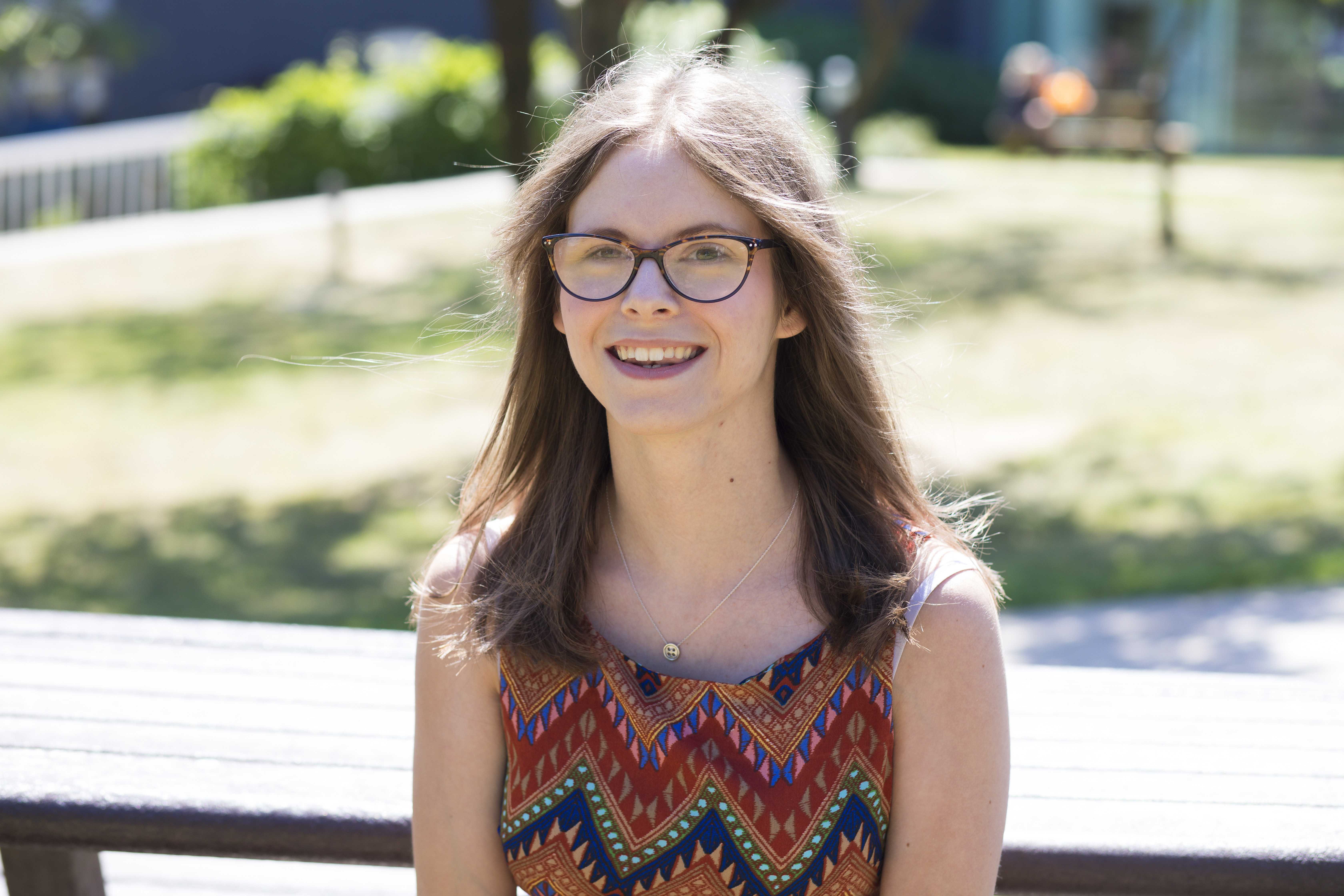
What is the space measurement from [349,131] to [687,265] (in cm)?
1472

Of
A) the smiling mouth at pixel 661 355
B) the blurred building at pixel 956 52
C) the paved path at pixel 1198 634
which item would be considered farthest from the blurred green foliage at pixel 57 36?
the smiling mouth at pixel 661 355

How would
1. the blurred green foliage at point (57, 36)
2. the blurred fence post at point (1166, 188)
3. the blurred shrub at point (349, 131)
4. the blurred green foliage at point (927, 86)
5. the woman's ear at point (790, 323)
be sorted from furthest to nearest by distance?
1. the blurred green foliage at point (57, 36)
2. the blurred green foliage at point (927, 86)
3. the blurred shrub at point (349, 131)
4. the blurred fence post at point (1166, 188)
5. the woman's ear at point (790, 323)

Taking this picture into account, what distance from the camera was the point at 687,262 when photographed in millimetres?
1894

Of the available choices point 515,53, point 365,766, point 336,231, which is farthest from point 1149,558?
point 336,231

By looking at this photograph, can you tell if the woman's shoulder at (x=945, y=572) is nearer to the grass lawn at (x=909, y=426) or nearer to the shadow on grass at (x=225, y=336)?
the grass lawn at (x=909, y=426)

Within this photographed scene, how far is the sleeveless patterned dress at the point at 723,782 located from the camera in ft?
6.24

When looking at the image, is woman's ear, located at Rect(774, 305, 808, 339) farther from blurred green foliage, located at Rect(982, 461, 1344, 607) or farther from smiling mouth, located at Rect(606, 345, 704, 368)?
blurred green foliage, located at Rect(982, 461, 1344, 607)

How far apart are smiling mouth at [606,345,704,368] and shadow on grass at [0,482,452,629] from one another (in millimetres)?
4171

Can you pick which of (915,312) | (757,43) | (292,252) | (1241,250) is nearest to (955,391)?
(915,312)

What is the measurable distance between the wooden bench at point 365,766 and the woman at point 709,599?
270mm

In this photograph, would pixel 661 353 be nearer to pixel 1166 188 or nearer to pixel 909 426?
pixel 909 426

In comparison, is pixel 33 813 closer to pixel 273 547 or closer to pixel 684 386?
pixel 684 386

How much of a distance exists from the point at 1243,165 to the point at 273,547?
55.9 ft

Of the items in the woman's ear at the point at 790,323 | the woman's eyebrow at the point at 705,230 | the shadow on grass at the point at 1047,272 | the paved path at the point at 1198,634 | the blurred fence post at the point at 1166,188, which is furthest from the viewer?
the blurred fence post at the point at 1166,188
